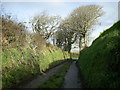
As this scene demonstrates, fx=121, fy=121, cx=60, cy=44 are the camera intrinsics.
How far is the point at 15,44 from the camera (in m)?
11.5

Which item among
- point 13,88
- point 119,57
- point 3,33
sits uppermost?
point 3,33

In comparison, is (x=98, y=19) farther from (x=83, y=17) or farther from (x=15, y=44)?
(x=15, y=44)

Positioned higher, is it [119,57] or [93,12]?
[93,12]

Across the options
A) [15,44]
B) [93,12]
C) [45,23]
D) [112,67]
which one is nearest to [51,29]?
[45,23]

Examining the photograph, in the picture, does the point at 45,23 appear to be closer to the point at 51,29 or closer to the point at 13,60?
the point at 51,29

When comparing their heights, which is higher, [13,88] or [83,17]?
[83,17]

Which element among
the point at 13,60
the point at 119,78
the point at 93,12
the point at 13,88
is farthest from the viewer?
the point at 93,12

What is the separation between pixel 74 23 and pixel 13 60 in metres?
26.8

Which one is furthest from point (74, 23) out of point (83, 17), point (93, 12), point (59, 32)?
point (59, 32)

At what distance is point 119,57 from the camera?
16.0 feet

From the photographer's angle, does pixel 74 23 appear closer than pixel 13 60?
No

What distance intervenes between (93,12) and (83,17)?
279cm

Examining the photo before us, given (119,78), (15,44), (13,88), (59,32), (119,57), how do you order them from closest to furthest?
(119,78)
(119,57)
(13,88)
(15,44)
(59,32)

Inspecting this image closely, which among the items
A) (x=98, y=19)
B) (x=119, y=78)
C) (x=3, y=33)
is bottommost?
(x=119, y=78)
